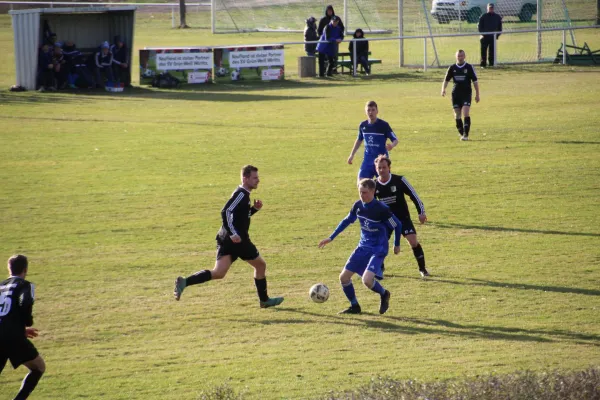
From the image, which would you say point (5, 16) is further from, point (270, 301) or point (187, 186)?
point (270, 301)

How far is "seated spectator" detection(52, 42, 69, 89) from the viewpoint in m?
35.3

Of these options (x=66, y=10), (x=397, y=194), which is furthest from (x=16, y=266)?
(x=66, y=10)

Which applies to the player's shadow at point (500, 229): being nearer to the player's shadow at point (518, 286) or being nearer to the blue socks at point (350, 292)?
the player's shadow at point (518, 286)

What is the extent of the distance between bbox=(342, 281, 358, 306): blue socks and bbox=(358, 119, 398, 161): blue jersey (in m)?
5.09

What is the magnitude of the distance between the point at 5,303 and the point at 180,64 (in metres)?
29.2

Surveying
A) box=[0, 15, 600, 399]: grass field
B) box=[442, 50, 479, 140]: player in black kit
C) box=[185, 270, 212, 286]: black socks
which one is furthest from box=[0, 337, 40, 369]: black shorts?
box=[442, 50, 479, 140]: player in black kit

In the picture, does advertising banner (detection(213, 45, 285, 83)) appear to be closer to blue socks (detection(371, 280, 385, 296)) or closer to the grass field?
the grass field

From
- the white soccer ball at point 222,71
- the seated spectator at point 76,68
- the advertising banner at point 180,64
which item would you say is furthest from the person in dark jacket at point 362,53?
the seated spectator at point 76,68

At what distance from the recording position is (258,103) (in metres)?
33.2

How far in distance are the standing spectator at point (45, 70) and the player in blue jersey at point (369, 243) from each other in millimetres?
25564

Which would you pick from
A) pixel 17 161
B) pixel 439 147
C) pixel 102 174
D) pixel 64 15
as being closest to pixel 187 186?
pixel 102 174

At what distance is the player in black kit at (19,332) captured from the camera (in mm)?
9367

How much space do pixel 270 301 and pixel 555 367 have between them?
4.23m

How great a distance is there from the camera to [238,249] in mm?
12430
